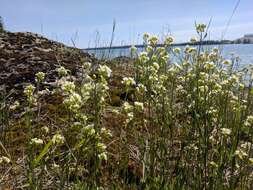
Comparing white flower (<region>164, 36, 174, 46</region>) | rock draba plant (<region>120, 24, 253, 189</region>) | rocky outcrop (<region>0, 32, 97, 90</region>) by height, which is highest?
white flower (<region>164, 36, 174, 46</region>)

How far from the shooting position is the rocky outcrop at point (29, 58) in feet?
18.4

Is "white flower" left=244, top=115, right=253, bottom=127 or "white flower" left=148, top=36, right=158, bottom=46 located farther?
"white flower" left=148, top=36, right=158, bottom=46

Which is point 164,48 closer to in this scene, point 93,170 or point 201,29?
point 201,29

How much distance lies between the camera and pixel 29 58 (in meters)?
6.12

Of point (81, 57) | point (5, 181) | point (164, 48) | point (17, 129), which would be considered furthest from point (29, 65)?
point (5, 181)

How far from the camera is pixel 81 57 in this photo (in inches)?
268

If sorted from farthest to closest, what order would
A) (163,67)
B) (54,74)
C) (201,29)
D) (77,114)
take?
(54,74)
(163,67)
(201,29)
(77,114)

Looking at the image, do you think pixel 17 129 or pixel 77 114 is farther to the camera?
pixel 17 129

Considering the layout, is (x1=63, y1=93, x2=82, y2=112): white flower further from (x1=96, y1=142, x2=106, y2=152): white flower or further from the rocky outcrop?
the rocky outcrop

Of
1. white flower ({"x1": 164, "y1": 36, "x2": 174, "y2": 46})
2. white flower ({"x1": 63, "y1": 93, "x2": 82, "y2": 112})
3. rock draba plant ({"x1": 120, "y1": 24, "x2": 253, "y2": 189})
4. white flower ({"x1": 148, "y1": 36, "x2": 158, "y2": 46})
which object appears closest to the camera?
white flower ({"x1": 63, "y1": 93, "x2": 82, "y2": 112})

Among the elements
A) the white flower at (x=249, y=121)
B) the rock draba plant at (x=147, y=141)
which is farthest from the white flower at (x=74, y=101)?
the white flower at (x=249, y=121)

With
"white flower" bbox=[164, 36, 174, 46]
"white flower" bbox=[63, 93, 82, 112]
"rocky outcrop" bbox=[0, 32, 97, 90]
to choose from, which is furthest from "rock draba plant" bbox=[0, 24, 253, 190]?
"rocky outcrop" bbox=[0, 32, 97, 90]

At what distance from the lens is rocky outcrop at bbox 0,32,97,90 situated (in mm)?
5613

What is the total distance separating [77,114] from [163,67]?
6.50 ft
